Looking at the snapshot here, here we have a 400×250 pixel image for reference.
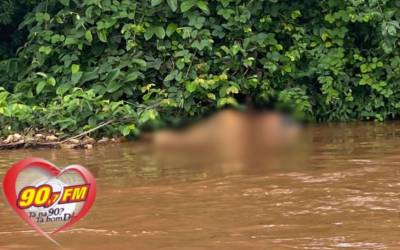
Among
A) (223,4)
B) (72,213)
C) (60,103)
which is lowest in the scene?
(72,213)

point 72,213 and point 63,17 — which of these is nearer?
point 72,213

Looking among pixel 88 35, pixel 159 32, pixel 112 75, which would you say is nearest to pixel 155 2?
pixel 159 32

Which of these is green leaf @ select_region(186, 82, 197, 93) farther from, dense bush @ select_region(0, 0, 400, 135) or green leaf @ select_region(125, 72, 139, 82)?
green leaf @ select_region(125, 72, 139, 82)

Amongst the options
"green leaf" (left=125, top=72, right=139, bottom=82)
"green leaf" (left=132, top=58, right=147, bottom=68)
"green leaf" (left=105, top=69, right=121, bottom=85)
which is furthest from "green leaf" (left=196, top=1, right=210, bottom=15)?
"green leaf" (left=105, top=69, right=121, bottom=85)

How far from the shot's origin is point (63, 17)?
368 inches

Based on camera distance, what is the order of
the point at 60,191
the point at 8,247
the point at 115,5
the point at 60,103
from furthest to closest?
1. the point at 115,5
2. the point at 60,103
3. the point at 8,247
4. the point at 60,191

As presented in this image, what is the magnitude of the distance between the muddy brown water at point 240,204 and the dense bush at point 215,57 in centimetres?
230

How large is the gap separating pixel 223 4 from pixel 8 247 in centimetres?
617

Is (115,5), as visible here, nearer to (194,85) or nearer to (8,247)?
(194,85)

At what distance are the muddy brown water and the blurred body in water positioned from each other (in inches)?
3.1

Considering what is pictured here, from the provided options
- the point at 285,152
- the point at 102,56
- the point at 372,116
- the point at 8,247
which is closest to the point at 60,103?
the point at 102,56

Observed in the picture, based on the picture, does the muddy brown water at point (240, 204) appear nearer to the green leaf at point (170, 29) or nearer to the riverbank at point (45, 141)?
the riverbank at point (45, 141)

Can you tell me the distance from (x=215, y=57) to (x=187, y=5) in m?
0.77

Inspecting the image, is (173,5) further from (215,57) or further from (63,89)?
(63,89)
